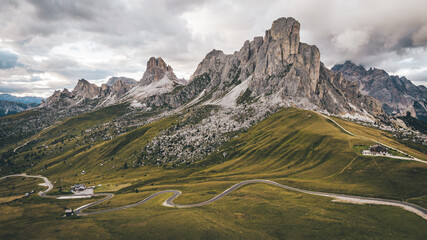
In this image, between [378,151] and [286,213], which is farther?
[378,151]

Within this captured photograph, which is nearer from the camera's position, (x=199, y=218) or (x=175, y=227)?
(x=175, y=227)

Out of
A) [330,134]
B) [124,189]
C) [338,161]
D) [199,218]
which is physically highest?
[330,134]

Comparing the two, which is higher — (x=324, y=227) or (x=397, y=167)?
(x=397, y=167)

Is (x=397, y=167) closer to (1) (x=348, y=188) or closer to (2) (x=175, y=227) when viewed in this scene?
(1) (x=348, y=188)

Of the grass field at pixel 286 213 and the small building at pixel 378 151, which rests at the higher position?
the small building at pixel 378 151

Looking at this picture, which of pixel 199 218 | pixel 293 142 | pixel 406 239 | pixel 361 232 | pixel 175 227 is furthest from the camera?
pixel 293 142

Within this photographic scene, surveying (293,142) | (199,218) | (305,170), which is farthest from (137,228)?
(293,142)

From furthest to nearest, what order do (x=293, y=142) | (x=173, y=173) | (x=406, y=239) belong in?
(x=173, y=173) < (x=293, y=142) < (x=406, y=239)

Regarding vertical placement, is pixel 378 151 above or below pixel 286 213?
above

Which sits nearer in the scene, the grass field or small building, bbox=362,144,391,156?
the grass field

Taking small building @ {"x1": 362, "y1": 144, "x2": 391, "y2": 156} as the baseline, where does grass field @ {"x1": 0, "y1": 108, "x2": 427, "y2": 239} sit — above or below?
below

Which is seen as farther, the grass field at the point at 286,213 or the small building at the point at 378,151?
the small building at the point at 378,151

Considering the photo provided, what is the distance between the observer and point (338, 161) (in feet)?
373

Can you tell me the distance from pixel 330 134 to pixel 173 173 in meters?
129
